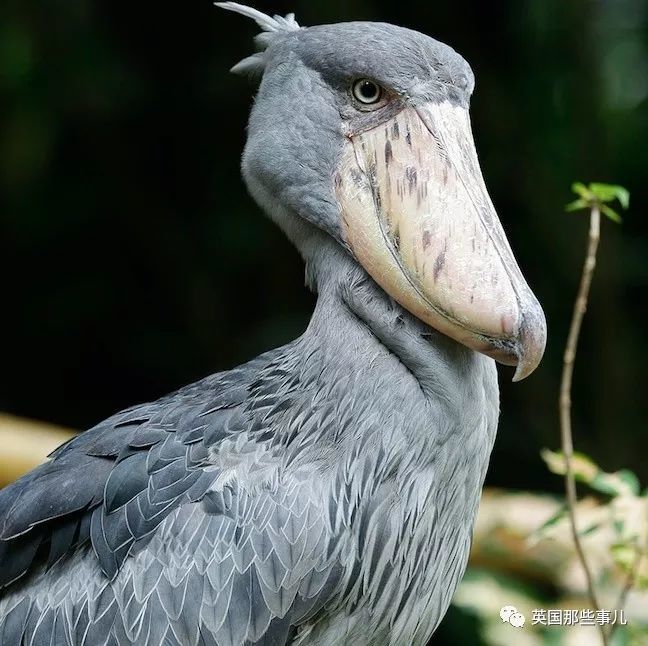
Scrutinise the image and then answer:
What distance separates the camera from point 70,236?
5.99 metres

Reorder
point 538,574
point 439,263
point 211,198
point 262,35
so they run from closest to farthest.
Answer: point 439,263
point 262,35
point 538,574
point 211,198

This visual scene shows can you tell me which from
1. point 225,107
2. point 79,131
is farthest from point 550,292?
point 79,131

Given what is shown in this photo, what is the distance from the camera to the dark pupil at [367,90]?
80.9 inches

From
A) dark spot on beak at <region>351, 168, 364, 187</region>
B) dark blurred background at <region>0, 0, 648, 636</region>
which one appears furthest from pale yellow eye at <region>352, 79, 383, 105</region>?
dark blurred background at <region>0, 0, 648, 636</region>

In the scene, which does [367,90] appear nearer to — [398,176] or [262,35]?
[398,176]

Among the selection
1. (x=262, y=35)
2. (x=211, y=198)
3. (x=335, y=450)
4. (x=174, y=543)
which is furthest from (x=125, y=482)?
(x=211, y=198)

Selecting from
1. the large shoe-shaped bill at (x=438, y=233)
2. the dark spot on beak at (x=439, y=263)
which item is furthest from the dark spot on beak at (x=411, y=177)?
the dark spot on beak at (x=439, y=263)

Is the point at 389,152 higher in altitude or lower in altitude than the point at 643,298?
higher

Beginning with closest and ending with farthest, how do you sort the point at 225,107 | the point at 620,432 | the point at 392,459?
1. the point at 392,459
2. the point at 620,432
3. the point at 225,107

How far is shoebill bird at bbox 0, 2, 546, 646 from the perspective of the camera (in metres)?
2.00

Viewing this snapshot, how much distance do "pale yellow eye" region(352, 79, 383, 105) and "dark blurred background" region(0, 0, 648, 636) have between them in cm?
322

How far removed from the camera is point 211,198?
5.84 metres

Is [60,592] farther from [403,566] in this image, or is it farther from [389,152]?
[389,152]

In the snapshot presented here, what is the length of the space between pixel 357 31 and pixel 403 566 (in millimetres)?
971
